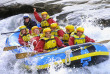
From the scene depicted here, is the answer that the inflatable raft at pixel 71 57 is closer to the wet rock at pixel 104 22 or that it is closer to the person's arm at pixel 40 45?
the person's arm at pixel 40 45

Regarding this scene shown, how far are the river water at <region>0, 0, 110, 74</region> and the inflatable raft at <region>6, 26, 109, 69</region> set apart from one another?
20 cm

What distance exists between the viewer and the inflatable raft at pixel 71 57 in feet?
14.0

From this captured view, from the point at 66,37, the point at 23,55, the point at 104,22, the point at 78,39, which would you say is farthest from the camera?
the point at 104,22

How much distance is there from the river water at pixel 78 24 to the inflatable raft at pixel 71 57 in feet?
0.67

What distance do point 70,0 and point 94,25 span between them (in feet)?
19.7

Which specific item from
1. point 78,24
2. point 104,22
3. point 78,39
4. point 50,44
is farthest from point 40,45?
point 104,22

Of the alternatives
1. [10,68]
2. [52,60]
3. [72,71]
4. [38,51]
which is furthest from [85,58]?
[10,68]

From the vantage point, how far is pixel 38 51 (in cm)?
464

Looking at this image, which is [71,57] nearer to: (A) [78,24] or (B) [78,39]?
(B) [78,39]

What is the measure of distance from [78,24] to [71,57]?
17.1 feet

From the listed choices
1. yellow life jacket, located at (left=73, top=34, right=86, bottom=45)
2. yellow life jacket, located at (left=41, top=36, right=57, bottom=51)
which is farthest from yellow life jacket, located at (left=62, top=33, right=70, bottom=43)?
yellow life jacket, located at (left=41, top=36, right=57, bottom=51)

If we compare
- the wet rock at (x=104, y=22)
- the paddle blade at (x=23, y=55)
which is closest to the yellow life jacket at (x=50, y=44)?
the paddle blade at (x=23, y=55)

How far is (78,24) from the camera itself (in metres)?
9.32

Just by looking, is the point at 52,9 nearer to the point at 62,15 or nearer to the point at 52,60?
the point at 62,15
